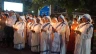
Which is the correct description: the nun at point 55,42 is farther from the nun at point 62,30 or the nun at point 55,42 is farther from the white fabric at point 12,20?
the white fabric at point 12,20

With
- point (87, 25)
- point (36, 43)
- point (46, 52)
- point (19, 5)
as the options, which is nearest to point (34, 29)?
point (36, 43)

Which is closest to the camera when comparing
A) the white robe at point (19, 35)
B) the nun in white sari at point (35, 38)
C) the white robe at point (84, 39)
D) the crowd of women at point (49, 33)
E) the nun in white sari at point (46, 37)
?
the white robe at point (84, 39)

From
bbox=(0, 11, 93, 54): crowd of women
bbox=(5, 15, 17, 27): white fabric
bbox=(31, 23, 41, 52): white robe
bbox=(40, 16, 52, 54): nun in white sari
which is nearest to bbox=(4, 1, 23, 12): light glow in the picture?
bbox=(0, 11, 93, 54): crowd of women

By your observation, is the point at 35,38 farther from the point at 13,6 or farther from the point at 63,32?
the point at 13,6

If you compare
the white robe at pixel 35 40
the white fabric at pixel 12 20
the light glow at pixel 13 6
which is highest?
the light glow at pixel 13 6

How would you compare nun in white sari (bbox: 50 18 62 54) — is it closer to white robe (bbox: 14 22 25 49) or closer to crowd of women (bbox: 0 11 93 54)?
crowd of women (bbox: 0 11 93 54)

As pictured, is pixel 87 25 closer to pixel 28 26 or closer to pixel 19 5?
pixel 28 26

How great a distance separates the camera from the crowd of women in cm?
908

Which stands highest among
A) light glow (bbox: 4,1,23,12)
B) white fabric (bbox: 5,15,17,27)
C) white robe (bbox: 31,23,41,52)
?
light glow (bbox: 4,1,23,12)

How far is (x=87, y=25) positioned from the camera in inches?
347

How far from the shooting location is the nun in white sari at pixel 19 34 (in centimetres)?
1133

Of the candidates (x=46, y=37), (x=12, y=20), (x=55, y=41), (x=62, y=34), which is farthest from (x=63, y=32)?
(x=12, y=20)

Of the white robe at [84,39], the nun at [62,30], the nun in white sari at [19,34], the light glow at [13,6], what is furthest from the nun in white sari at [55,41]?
the light glow at [13,6]

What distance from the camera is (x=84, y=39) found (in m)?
8.98
